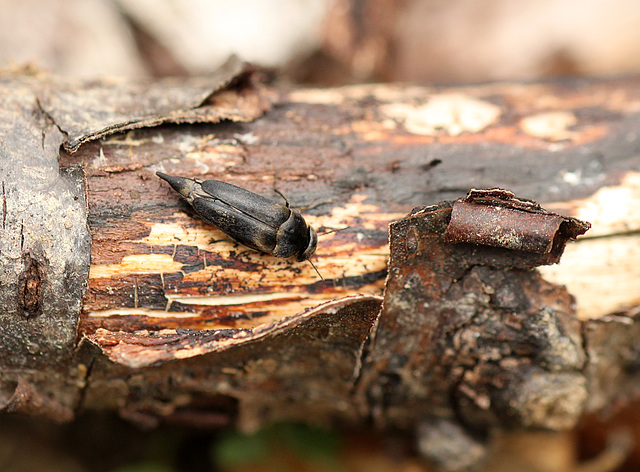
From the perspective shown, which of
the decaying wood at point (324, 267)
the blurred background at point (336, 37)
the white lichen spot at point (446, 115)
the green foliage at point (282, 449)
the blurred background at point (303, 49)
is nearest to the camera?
the decaying wood at point (324, 267)

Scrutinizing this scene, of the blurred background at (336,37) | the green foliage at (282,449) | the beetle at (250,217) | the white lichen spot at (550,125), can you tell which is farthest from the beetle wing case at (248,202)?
the blurred background at (336,37)

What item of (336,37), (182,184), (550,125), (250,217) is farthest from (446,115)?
(336,37)

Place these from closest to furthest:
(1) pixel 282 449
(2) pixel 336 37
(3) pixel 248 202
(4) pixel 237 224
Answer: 1. (4) pixel 237 224
2. (3) pixel 248 202
3. (1) pixel 282 449
4. (2) pixel 336 37

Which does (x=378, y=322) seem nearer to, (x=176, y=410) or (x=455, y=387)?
(x=455, y=387)

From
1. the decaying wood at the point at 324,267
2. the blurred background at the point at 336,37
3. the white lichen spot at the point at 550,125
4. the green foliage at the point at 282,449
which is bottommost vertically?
the green foliage at the point at 282,449

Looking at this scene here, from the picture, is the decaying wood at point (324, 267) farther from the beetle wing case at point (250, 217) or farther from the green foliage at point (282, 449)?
the green foliage at point (282, 449)

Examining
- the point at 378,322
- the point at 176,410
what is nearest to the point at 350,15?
the point at 378,322

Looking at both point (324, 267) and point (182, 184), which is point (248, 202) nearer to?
point (182, 184)
